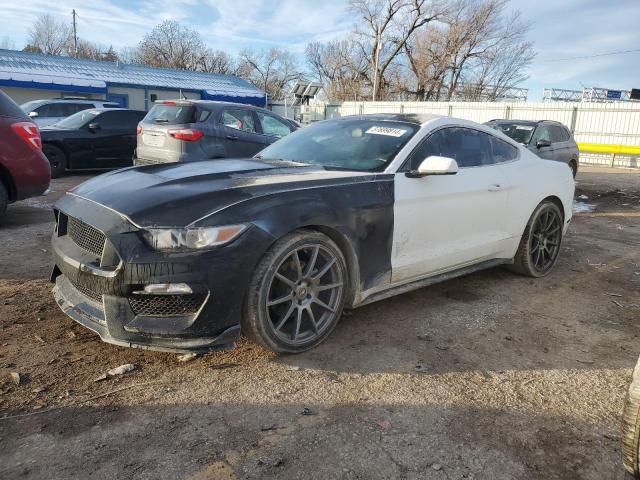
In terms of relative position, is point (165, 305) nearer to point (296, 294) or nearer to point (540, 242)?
point (296, 294)

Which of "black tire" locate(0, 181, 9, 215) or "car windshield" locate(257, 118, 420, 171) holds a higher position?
"car windshield" locate(257, 118, 420, 171)

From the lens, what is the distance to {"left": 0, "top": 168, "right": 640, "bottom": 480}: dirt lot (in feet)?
7.30

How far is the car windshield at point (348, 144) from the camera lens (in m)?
3.79

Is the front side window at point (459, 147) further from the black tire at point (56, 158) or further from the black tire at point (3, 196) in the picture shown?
the black tire at point (56, 158)

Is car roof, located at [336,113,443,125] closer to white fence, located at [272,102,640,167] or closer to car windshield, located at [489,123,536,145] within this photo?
car windshield, located at [489,123,536,145]

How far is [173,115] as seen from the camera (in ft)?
26.8

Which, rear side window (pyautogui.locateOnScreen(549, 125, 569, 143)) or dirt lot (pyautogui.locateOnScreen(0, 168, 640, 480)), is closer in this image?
dirt lot (pyautogui.locateOnScreen(0, 168, 640, 480))

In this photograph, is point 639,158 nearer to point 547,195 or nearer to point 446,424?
point 547,195

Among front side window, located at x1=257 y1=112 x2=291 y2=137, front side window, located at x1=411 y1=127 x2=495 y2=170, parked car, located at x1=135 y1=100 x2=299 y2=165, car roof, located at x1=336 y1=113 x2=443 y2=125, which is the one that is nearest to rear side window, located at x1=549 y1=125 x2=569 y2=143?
front side window, located at x1=257 y1=112 x2=291 y2=137

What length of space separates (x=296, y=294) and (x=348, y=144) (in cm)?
147

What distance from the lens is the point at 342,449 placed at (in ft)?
7.61

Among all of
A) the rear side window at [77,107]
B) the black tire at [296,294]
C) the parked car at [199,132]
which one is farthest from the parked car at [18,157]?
the rear side window at [77,107]

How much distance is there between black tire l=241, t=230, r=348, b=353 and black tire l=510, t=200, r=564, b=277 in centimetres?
235

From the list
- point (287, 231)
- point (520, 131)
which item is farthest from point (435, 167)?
point (520, 131)
